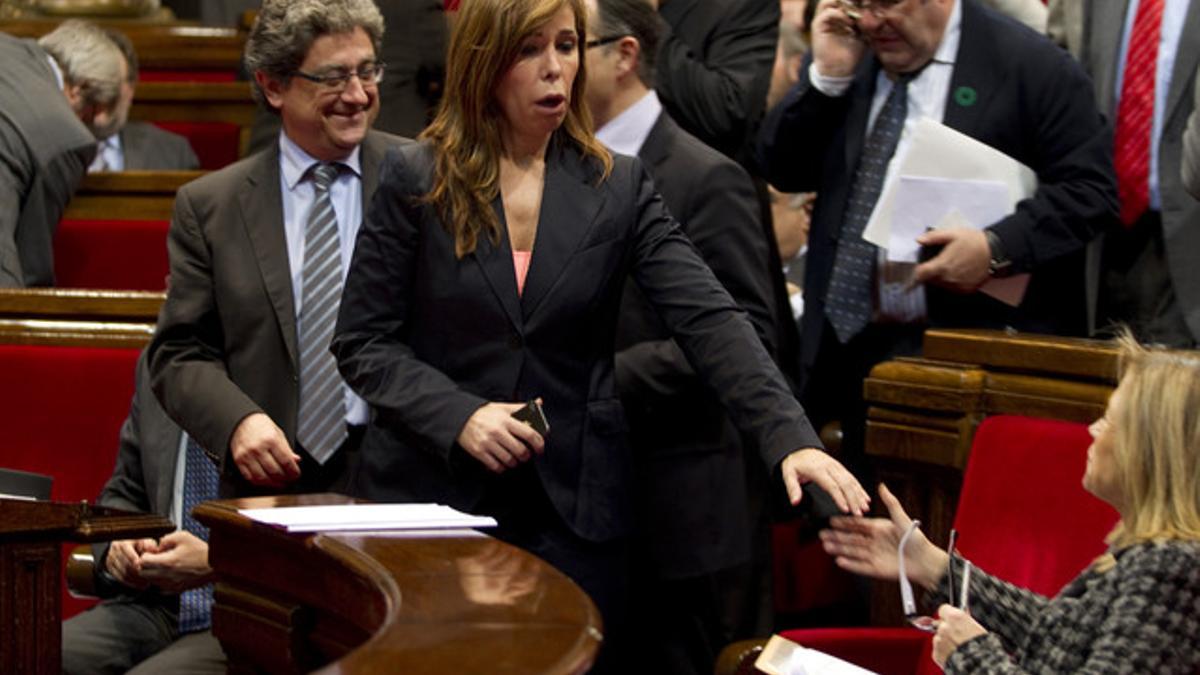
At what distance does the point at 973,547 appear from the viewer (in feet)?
9.24

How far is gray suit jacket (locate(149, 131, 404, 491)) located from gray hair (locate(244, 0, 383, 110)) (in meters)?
0.17

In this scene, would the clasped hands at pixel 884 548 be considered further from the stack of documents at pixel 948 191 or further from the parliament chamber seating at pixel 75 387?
the parliament chamber seating at pixel 75 387

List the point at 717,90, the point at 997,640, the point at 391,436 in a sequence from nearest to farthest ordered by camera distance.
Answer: the point at 997,640, the point at 391,436, the point at 717,90

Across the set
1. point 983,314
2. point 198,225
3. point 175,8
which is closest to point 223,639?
point 198,225

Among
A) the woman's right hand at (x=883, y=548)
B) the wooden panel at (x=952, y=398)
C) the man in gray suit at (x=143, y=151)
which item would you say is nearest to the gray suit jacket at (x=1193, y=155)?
the wooden panel at (x=952, y=398)

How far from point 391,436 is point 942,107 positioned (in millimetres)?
1198

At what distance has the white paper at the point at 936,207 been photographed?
130 inches

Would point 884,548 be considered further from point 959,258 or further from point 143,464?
point 143,464

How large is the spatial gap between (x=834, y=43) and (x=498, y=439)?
125 cm

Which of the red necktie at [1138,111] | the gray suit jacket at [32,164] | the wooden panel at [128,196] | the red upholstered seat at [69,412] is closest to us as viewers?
the red necktie at [1138,111]

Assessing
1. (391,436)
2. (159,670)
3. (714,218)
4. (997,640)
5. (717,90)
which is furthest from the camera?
(717,90)

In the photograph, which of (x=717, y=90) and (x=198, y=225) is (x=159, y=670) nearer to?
(x=198, y=225)

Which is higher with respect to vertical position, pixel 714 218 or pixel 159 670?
pixel 714 218

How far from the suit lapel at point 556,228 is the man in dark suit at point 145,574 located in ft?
2.68
